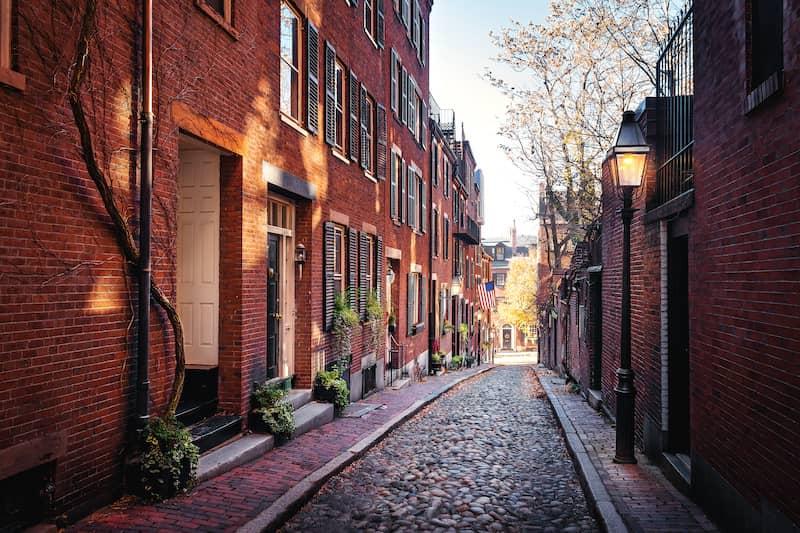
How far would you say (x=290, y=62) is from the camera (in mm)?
10430

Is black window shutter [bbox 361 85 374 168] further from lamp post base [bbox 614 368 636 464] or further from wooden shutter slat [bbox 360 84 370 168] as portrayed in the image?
lamp post base [bbox 614 368 636 464]

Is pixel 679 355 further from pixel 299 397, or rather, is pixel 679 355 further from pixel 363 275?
pixel 363 275

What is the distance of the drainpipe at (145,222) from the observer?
610cm

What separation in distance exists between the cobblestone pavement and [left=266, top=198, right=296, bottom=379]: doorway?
83.1 inches

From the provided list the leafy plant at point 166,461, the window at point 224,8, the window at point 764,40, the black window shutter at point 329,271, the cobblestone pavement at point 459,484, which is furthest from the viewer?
the black window shutter at point 329,271

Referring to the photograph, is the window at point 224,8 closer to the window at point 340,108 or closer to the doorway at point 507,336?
the window at point 340,108

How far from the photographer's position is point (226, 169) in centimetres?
841

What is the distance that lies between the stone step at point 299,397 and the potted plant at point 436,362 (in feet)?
44.4

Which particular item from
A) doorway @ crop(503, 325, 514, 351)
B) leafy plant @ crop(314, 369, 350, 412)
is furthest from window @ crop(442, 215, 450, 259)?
doorway @ crop(503, 325, 514, 351)

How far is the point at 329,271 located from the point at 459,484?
532cm

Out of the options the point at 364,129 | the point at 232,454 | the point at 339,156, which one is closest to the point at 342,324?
the point at 339,156

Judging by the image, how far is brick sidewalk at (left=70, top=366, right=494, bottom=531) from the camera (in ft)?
17.8

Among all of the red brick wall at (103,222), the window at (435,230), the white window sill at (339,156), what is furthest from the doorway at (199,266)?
the window at (435,230)

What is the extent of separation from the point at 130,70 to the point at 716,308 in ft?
18.8
